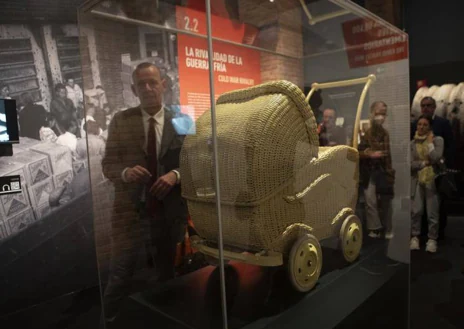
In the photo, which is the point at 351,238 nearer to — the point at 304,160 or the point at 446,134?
the point at 304,160

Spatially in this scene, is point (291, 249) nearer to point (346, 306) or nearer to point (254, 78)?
point (346, 306)

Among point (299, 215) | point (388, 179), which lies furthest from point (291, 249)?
point (388, 179)

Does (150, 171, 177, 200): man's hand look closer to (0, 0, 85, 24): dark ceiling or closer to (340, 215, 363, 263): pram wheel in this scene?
(340, 215, 363, 263): pram wheel

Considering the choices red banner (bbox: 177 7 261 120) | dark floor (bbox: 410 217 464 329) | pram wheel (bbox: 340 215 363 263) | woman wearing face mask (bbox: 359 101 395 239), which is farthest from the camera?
dark floor (bbox: 410 217 464 329)

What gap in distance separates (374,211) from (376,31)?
112cm

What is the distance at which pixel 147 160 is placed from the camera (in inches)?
64.7

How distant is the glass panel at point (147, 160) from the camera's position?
5.31ft

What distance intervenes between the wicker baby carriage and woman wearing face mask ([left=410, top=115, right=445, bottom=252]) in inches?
70.9

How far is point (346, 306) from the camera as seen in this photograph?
1.90m

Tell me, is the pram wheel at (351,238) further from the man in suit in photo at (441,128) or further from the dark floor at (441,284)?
the man in suit in photo at (441,128)

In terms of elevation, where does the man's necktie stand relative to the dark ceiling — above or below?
below

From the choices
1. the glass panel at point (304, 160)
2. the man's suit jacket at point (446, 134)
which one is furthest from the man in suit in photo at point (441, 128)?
the glass panel at point (304, 160)

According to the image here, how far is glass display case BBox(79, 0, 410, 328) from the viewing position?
1.58 metres

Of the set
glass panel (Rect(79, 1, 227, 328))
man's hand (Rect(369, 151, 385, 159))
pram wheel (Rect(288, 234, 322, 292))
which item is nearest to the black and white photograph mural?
glass panel (Rect(79, 1, 227, 328))
